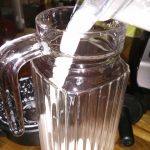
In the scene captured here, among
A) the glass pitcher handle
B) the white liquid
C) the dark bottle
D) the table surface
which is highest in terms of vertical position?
the white liquid

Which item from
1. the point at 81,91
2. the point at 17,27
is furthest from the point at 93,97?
the point at 17,27

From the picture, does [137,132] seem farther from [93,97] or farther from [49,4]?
[49,4]

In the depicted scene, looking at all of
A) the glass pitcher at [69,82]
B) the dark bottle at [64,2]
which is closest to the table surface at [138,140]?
the glass pitcher at [69,82]

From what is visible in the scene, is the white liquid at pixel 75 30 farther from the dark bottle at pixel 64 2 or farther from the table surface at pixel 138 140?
the dark bottle at pixel 64 2

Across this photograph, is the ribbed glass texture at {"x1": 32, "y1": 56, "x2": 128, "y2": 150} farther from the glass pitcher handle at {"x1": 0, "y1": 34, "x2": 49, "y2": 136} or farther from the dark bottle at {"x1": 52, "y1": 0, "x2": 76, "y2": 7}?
the dark bottle at {"x1": 52, "y1": 0, "x2": 76, "y2": 7}

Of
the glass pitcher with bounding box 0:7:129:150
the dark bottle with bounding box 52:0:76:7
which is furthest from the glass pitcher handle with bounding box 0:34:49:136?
the dark bottle with bounding box 52:0:76:7
